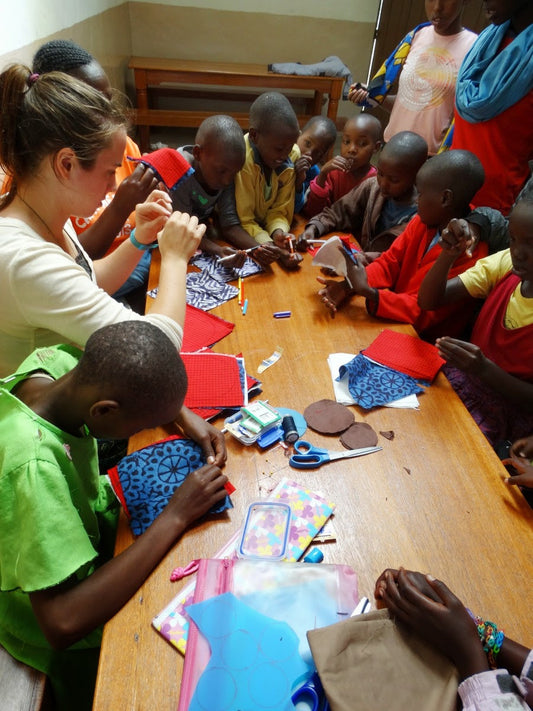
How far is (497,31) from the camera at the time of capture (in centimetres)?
204

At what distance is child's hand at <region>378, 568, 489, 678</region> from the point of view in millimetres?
721

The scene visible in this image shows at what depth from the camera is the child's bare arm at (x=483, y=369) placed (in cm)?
137

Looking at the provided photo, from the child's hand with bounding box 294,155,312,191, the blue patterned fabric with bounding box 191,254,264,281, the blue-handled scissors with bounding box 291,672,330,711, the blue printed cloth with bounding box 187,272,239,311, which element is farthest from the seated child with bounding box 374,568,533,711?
the child's hand with bounding box 294,155,312,191

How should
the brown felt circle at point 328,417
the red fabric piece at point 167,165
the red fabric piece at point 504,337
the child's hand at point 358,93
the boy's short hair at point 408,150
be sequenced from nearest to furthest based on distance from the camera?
the brown felt circle at point 328,417
the red fabric piece at point 504,337
the red fabric piece at point 167,165
the boy's short hair at point 408,150
the child's hand at point 358,93

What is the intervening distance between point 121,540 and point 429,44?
299 centimetres

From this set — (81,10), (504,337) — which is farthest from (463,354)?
(81,10)

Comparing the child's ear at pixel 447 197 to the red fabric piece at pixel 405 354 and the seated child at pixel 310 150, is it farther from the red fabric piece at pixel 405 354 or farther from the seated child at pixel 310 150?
the seated child at pixel 310 150

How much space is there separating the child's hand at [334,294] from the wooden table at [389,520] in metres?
0.34

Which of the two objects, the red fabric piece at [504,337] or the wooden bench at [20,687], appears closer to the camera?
the wooden bench at [20,687]

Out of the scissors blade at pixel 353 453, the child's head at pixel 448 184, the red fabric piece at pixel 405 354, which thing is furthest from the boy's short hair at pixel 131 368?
the child's head at pixel 448 184

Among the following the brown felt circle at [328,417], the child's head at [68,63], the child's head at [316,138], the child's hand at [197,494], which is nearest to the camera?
the child's hand at [197,494]

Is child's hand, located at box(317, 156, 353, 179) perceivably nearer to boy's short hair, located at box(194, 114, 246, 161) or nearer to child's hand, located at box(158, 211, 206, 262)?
boy's short hair, located at box(194, 114, 246, 161)

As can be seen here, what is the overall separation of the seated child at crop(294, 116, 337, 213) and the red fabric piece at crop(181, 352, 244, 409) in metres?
1.52

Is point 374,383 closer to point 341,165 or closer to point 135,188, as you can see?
point 135,188
